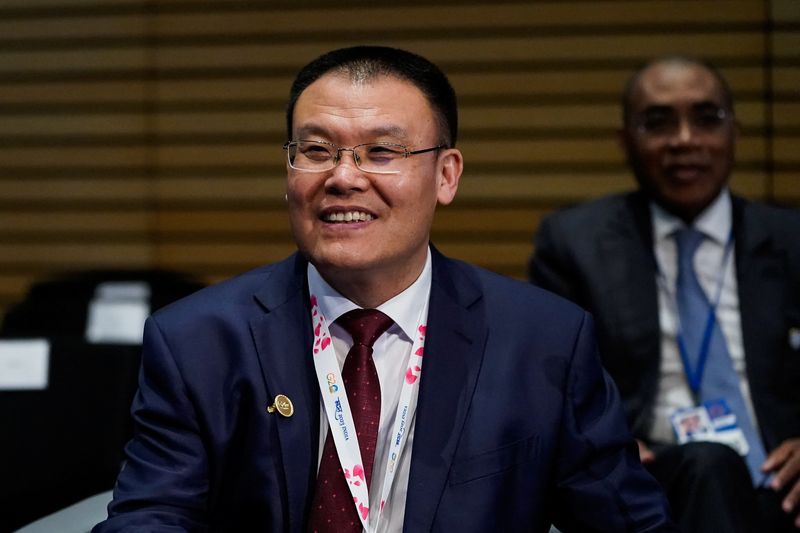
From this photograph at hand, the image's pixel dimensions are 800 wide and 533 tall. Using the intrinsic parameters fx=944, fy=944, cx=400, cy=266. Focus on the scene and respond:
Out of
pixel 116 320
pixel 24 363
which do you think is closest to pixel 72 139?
pixel 116 320

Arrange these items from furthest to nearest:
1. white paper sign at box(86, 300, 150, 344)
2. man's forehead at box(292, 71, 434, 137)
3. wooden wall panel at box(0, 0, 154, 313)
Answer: wooden wall panel at box(0, 0, 154, 313) < white paper sign at box(86, 300, 150, 344) < man's forehead at box(292, 71, 434, 137)

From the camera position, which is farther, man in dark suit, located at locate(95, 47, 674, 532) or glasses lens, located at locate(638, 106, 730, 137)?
glasses lens, located at locate(638, 106, 730, 137)

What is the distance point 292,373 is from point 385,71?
1.90 feet

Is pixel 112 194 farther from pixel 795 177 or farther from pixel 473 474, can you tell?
pixel 473 474

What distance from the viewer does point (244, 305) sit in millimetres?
1768

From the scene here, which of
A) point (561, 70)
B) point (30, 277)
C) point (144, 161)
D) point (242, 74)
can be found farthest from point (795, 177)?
point (30, 277)

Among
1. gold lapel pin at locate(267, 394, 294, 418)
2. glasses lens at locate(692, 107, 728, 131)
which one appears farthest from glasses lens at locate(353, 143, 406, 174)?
glasses lens at locate(692, 107, 728, 131)

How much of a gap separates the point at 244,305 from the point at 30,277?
3.76 metres

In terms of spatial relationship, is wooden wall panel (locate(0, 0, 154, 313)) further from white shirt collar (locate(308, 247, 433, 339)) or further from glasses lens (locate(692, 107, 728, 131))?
white shirt collar (locate(308, 247, 433, 339))

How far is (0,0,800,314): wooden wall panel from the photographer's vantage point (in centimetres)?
448

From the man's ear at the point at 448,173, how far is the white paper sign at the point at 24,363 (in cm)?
111

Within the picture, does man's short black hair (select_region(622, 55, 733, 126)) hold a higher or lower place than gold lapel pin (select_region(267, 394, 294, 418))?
higher

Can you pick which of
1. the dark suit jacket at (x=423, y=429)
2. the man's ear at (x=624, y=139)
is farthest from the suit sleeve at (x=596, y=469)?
the man's ear at (x=624, y=139)

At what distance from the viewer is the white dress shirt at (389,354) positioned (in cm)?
168
